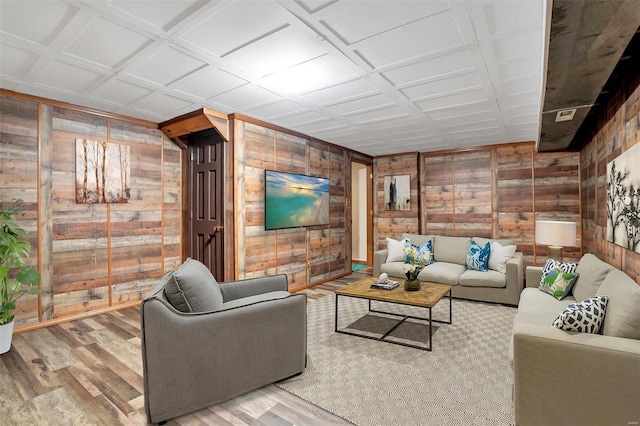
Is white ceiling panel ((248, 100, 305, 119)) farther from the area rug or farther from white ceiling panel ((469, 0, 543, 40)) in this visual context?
the area rug

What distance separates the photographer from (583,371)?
169cm

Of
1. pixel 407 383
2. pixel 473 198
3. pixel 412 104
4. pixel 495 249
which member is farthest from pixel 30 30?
pixel 473 198

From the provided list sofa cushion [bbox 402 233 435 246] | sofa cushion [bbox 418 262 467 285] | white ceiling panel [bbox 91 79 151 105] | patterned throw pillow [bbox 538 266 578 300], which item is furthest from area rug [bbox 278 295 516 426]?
white ceiling panel [bbox 91 79 151 105]

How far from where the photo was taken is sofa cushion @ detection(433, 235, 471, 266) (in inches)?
201

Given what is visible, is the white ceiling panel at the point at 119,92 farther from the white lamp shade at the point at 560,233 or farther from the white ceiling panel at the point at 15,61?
the white lamp shade at the point at 560,233

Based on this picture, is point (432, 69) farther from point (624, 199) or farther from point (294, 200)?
point (294, 200)

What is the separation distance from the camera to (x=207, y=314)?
201 centimetres

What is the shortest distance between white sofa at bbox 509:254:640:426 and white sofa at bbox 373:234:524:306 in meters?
2.37

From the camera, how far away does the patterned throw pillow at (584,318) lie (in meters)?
1.88

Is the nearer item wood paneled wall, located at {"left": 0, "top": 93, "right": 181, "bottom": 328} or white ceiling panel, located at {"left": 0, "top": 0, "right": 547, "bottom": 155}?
white ceiling panel, located at {"left": 0, "top": 0, "right": 547, "bottom": 155}

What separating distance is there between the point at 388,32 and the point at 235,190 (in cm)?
262

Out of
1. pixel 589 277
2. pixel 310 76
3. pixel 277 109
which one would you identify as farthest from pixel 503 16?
pixel 277 109

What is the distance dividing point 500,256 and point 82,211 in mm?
5438

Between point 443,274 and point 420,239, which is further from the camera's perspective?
point 420,239
